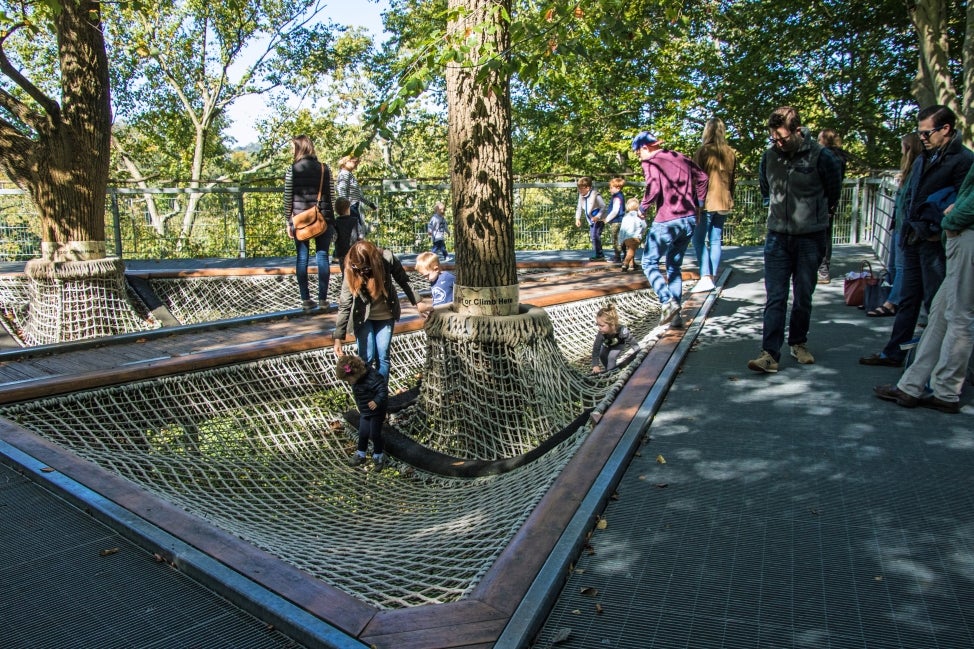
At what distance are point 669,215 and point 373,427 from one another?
3259 mm

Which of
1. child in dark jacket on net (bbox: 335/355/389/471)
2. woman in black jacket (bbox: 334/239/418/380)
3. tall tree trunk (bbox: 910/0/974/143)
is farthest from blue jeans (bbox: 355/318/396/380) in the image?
tall tree trunk (bbox: 910/0/974/143)

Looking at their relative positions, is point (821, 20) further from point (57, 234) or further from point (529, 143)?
point (57, 234)

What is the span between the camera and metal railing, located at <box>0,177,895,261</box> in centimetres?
1485

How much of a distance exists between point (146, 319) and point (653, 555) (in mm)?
8913

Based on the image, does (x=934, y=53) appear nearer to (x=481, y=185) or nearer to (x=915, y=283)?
(x=915, y=283)

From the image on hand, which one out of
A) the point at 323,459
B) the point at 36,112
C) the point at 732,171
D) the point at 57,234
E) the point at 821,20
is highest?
the point at 821,20

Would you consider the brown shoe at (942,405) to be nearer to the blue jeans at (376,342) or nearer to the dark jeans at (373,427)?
the dark jeans at (373,427)

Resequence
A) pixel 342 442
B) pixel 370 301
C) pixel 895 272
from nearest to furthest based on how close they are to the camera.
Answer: pixel 370 301, pixel 342 442, pixel 895 272

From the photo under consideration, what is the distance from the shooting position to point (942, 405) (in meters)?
4.41

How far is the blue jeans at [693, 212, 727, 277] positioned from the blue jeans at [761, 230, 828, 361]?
3190 millimetres

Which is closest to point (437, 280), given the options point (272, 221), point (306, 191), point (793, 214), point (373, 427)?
point (373, 427)

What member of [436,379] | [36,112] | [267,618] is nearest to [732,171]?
[436,379]

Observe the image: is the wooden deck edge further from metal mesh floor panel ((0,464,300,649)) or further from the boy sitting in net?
the boy sitting in net

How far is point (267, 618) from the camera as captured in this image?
2.59 meters
